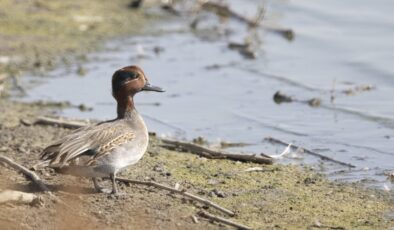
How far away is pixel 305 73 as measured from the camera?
565 inches

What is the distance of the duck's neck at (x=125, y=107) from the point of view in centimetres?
879

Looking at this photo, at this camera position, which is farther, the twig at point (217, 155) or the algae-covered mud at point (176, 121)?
the twig at point (217, 155)

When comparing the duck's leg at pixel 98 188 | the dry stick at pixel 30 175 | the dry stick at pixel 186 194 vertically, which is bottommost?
the duck's leg at pixel 98 188

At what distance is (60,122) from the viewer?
36.0 ft

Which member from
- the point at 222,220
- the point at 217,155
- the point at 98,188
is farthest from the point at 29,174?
the point at 217,155

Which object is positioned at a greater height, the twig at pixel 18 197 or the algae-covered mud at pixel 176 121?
the twig at pixel 18 197

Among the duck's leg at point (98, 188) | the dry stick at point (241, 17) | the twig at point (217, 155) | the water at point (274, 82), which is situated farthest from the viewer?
the dry stick at point (241, 17)

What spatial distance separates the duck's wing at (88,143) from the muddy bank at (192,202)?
34 centimetres

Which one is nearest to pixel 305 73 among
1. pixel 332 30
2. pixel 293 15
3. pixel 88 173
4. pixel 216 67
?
pixel 216 67

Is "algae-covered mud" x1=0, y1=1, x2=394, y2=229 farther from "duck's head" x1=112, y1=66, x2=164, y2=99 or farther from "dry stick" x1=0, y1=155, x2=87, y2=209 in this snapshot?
"duck's head" x1=112, y1=66, x2=164, y2=99

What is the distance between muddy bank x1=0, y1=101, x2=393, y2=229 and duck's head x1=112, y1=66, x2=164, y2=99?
75cm

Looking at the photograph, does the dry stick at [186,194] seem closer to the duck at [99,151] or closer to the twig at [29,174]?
the duck at [99,151]

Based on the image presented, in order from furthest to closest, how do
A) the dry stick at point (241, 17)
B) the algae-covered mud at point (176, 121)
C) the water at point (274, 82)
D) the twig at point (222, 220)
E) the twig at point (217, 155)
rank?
the dry stick at point (241, 17) < the water at point (274, 82) < the twig at point (217, 155) < the algae-covered mud at point (176, 121) < the twig at point (222, 220)

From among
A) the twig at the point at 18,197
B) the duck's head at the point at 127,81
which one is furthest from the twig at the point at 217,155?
the twig at the point at 18,197
